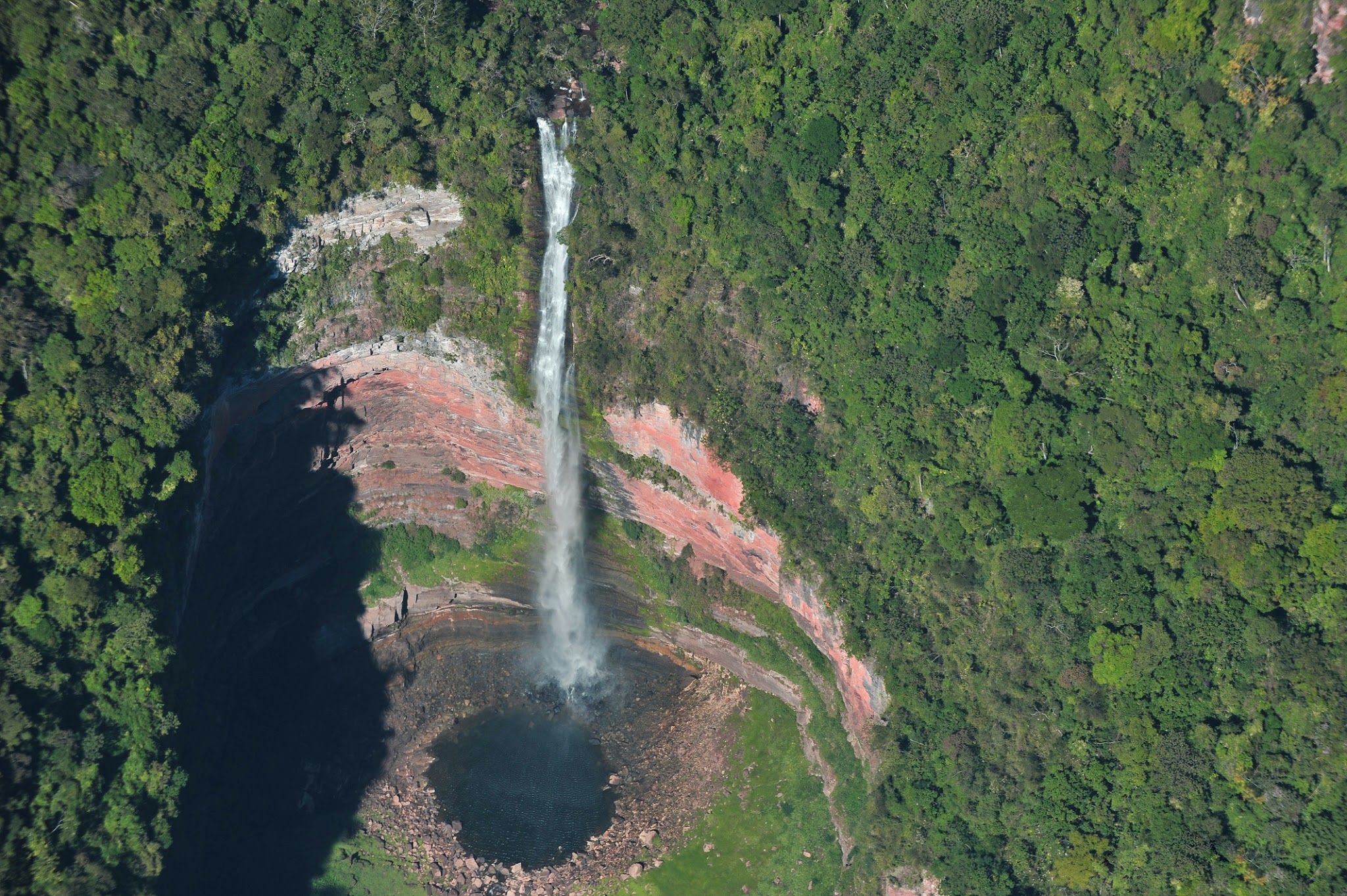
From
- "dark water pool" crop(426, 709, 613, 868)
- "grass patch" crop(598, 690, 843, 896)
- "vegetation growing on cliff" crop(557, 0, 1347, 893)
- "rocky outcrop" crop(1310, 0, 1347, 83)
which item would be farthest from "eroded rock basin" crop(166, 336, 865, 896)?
"rocky outcrop" crop(1310, 0, 1347, 83)

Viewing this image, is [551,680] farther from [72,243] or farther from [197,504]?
[72,243]

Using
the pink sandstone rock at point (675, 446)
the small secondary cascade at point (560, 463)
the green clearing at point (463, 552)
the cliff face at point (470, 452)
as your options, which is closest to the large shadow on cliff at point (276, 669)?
the cliff face at point (470, 452)

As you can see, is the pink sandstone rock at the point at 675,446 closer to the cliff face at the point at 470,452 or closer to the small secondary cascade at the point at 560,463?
the cliff face at the point at 470,452

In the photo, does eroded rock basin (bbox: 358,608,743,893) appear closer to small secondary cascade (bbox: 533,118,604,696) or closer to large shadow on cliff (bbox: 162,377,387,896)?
small secondary cascade (bbox: 533,118,604,696)

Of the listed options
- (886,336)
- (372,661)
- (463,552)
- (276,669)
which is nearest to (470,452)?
(463,552)

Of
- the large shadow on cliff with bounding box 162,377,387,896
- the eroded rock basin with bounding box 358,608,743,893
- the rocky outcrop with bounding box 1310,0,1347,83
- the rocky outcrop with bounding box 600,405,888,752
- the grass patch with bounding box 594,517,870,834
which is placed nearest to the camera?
the rocky outcrop with bounding box 1310,0,1347,83

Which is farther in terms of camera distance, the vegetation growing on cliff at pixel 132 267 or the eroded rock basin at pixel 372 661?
the eroded rock basin at pixel 372 661
